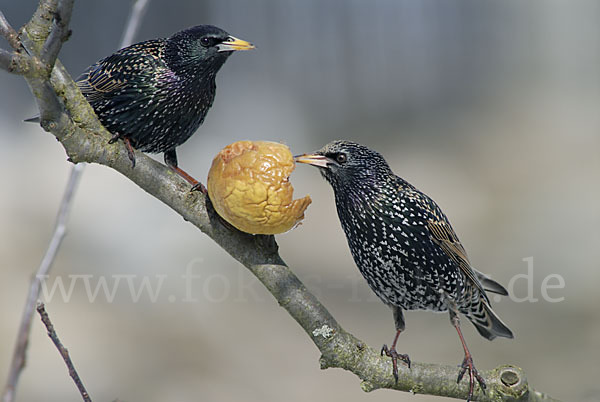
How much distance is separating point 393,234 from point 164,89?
986mm

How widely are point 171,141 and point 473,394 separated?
Result: 4.22ft

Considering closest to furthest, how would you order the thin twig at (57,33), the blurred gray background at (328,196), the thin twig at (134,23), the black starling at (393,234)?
the thin twig at (57,33)
the thin twig at (134,23)
the black starling at (393,234)
the blurred gray background at (328,196)

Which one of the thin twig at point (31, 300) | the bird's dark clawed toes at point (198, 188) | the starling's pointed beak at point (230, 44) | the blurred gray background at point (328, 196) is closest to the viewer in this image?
the thin twig at point (31, 300)

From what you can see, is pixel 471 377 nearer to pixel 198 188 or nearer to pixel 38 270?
pixel 198 188

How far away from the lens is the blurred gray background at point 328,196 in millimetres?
5379

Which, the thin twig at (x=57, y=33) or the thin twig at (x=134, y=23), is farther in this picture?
the thin twig at (x=134, y=23)

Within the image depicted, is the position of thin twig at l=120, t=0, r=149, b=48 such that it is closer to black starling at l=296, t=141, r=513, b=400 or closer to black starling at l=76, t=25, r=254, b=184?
black starling at l=76, t=25, r=254, b=184

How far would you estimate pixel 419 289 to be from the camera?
8.41ft

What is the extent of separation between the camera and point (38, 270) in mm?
1295

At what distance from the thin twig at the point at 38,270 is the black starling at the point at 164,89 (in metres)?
0.41

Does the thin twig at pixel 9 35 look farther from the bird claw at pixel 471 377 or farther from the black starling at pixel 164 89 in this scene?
the bird claw at pixel 471 377

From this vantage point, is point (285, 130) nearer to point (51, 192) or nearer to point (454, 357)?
point (51, 192)

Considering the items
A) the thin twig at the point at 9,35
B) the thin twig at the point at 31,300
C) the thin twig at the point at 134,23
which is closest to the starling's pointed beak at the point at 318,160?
the thin twig at the point at 134,23

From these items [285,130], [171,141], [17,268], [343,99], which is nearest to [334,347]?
[171,141]
